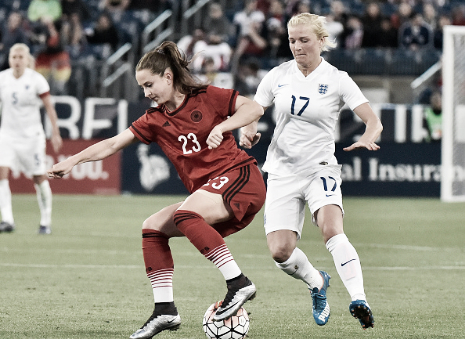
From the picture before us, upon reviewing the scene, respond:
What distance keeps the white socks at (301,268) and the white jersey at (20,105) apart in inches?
255

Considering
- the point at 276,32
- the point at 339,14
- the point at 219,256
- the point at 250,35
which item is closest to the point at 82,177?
the point at 250,35

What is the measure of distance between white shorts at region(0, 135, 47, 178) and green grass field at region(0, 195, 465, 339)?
0.89 meters

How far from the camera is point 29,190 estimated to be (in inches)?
696

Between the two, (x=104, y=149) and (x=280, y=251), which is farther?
(x=280, y=251)

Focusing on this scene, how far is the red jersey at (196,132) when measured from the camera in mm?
5438

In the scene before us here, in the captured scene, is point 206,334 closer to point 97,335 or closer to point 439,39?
point 97,335

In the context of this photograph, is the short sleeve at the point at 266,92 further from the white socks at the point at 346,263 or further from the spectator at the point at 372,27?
the spectator at the point at 372,27

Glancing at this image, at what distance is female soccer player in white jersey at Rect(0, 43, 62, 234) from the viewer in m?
11.6

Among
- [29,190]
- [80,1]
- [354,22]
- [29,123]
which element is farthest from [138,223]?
[80,1]

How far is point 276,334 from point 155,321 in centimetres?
78

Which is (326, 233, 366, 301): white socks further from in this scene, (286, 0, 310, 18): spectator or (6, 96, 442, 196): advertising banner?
(286, 0, 310, 18): spectator

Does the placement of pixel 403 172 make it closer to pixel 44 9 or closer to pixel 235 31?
pixel 235 31

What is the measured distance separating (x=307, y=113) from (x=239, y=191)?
0.90m

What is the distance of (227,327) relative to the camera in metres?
5.22
